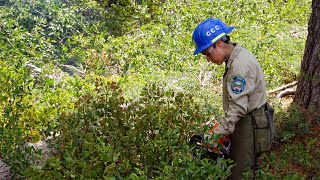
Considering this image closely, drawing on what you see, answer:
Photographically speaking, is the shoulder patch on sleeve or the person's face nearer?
the shoulder patch on sleeve

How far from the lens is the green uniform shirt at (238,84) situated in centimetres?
295

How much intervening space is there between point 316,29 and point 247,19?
3.71m

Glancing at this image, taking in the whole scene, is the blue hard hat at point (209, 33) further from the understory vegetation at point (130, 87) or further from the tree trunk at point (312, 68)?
the tree trunk at point (312, 68)

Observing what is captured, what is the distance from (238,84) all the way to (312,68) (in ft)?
6.33

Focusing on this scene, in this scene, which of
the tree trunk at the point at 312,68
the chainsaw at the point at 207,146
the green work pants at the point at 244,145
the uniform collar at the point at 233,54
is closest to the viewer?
the chainsaw at the point at 207,146

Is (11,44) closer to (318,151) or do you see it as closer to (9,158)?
(9,158)

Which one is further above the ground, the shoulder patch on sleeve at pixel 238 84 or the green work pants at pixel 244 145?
the shoulder patch on sleeve at pixel 238 84

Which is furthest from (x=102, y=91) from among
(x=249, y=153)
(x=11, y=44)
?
(x=11, y=44)

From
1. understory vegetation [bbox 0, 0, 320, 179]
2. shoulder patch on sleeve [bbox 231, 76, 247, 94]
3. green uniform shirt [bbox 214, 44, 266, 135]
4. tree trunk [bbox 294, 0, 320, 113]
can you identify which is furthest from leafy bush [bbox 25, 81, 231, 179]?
tree trunk [bbox 294, 0, 320, 113]

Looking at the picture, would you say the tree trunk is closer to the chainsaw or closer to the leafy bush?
the chainsaw

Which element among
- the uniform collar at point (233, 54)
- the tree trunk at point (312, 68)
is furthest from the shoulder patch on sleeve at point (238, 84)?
the tree trunk at point (312, 68)

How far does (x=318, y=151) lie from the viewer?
159 inches

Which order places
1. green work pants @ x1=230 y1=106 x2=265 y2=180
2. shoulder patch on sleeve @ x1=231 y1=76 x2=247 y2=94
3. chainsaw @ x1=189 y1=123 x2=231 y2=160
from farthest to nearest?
green work pants @ x1=230 y1=106 x2=265 y2=180
shoulder patch on sleeve @ x1=231 y1=76 x2=247 y2=94
chainsaw @ x1=189 y1=123 x2=231 y2=160

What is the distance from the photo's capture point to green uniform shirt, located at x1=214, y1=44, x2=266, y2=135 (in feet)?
9.69
